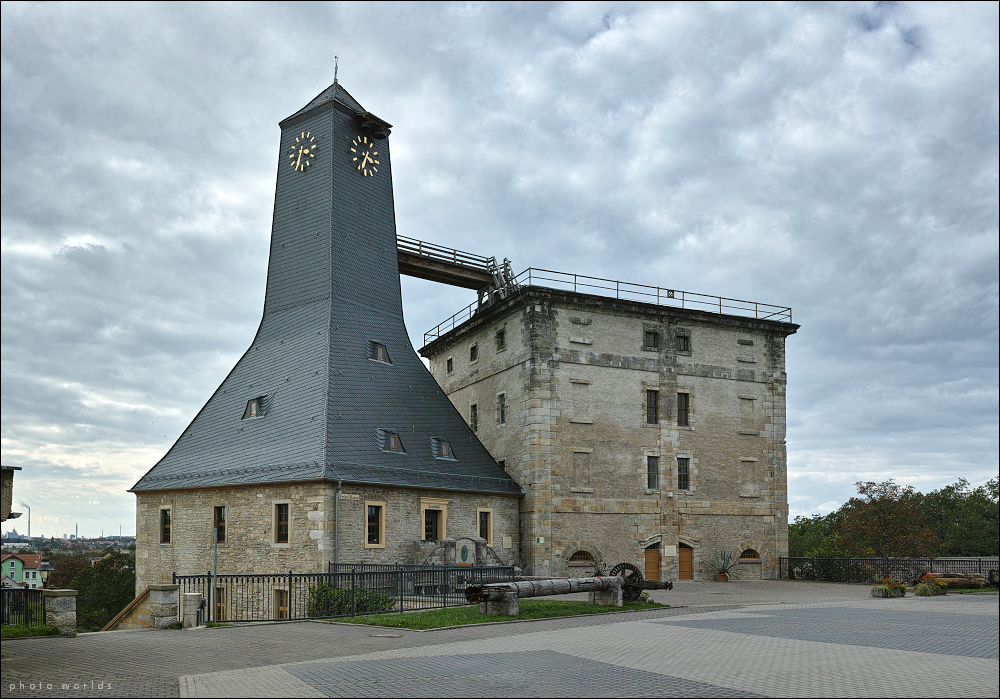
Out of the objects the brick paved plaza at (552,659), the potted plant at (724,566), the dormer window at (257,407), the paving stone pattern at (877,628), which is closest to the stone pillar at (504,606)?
the brick paved plaza at (552,659)

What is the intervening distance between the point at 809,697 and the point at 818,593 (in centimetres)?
2011

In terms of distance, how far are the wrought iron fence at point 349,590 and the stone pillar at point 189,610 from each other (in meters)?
0.59

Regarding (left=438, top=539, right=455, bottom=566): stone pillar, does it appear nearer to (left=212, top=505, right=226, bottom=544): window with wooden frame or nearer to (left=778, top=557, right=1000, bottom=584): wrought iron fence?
(left=212, top=505, right=226, bottom=544): window with wooden frame

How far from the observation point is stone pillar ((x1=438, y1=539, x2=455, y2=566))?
29.1 meters

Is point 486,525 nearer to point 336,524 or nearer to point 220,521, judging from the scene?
point 336,524

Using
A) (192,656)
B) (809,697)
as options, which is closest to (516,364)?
(192,656)

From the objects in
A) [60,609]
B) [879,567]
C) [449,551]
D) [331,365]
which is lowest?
[879,567]

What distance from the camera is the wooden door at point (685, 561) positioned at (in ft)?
116

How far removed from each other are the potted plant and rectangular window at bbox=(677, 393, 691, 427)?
224 inches

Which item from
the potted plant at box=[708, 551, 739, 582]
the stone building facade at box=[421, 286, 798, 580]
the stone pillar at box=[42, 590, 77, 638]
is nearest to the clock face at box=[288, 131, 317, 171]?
the stone building facade at box=[421, 286, 798, 580]

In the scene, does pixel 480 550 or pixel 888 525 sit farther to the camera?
pixel 888 525

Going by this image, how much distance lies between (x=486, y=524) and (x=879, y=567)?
49.1 feet

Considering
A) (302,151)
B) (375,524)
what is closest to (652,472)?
(375,524)

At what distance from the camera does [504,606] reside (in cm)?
1864
